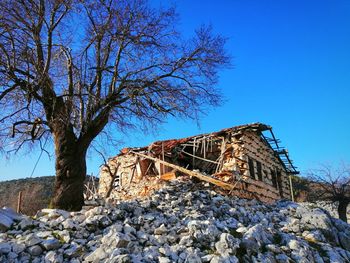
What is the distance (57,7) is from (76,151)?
4095 mm

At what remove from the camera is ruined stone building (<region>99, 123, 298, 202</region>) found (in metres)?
14.9

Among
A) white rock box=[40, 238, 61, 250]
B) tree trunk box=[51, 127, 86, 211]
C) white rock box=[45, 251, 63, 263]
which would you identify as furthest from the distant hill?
white rock box=[45, 251, 63, 263]

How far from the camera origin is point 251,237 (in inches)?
319

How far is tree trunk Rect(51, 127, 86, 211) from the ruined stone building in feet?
15.1

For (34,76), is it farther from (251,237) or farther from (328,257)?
(328,257)

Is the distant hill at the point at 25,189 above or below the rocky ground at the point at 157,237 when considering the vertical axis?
above

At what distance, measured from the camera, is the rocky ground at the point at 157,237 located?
6.40 m

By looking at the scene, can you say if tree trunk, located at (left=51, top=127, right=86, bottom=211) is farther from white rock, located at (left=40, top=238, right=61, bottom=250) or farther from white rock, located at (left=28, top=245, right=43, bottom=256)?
white rock, located at (left=28, top=245, right=43, bottom=256)

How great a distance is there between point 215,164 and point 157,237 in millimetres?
10750

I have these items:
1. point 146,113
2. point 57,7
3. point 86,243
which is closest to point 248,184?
point 146,113

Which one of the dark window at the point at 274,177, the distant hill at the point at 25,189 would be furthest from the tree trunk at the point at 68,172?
the distant hill at the point at 25,189

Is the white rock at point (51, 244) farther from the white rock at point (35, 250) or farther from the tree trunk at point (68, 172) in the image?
the tree trunk at point (68, 172)

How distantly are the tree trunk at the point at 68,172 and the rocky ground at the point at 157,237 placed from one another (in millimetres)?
545

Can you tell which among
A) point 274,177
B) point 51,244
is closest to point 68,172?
point 51,244
